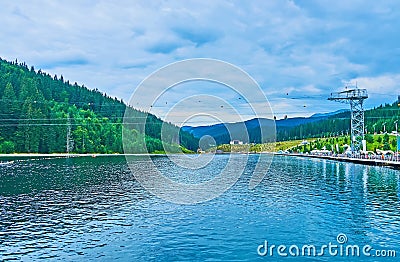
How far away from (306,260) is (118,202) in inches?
952

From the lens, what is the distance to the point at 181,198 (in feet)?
142

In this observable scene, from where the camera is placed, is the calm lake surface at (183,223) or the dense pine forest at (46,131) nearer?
the calm lake surface at (183,223)

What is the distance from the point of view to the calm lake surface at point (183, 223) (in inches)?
921

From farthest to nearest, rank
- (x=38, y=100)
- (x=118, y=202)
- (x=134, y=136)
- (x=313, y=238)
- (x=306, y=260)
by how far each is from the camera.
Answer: (x=134, y=136), (x=38, y=100), (x=118, y=202), (x=313, y=238), (x=306, y=260)

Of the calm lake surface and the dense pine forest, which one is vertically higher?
the dense pine forest

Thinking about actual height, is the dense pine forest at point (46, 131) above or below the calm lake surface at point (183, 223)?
above

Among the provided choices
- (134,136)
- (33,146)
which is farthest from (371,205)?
(134,136)

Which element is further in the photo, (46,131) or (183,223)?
(46,131)

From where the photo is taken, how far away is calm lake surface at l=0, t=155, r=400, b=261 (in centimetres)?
2339

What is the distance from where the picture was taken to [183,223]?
30.4 meters

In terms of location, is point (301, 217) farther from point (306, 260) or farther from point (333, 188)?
point (333, 188)

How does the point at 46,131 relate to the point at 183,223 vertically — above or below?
above

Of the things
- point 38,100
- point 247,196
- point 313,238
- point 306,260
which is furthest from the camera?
point 38,100

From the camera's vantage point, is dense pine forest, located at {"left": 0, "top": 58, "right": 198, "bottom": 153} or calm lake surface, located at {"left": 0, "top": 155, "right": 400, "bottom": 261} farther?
dense pine forest, located at {"left": 0, "top": 58, "right": 198, "bottom": 153}
